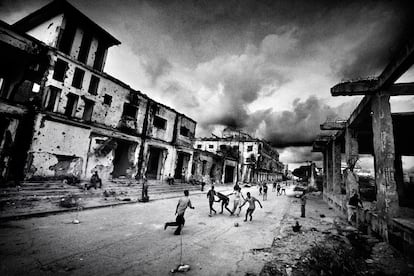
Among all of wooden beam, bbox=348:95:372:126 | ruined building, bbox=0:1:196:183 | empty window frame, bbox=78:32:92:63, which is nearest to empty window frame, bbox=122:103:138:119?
ruined building, bbox=0:1:196:183

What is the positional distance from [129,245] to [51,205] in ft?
20.3

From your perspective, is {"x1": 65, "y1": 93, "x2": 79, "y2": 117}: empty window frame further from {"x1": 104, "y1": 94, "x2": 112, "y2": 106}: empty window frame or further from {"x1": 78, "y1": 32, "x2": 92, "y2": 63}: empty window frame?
{"x1": 78, "y1": 32, "x2": 92, "y2": 63}: empty window frame

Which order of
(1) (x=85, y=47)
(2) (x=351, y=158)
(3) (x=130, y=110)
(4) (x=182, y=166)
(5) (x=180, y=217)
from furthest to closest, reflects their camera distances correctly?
1. (4) (x=182, y=166)
2. (3) (x=130, y=110)
3. (1) (x=85, y=47)
4. (2) (x=351, y=158)
5. (5) (x=180, y=217)

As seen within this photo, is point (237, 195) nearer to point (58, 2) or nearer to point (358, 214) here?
point (358, 214)

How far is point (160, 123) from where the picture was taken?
20984mm

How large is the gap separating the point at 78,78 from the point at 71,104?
2006mm

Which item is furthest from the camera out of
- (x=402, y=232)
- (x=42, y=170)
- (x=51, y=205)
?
(x=42, y=170)

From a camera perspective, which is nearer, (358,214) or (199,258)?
(199,258)

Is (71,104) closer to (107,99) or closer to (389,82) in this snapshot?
(107,99)

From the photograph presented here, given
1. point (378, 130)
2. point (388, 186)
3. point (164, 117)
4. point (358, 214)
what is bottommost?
point (358, 214)

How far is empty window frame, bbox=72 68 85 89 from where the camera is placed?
13.6m

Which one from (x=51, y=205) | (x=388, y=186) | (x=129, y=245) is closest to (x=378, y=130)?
(x=388, y=186)

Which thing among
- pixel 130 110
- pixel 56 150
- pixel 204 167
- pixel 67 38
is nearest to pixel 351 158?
pixel 130 110

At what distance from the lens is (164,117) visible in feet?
67.8
